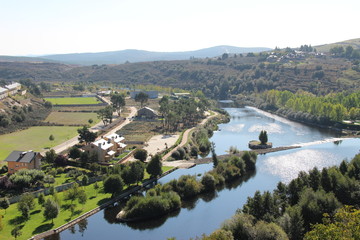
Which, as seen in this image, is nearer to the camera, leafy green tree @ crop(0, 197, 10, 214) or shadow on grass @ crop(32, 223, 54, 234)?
shadow on grass @ crop(32, 223, 54, 234)

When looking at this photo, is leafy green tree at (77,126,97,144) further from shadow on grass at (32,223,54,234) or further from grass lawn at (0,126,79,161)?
shadow on grass at (32,223,54,234)

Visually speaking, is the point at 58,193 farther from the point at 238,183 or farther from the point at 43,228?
the point at 238,183

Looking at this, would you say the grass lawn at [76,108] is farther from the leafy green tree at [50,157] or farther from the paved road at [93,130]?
the leafy green tree at [50,157]

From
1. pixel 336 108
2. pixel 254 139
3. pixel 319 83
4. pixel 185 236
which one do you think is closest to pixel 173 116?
pixel 254 139

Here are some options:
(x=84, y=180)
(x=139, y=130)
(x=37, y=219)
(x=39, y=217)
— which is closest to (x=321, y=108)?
(x=139, y=130)

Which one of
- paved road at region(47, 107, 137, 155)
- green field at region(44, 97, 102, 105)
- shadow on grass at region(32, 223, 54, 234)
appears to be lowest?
green field at region(44, 97, 102, 105)


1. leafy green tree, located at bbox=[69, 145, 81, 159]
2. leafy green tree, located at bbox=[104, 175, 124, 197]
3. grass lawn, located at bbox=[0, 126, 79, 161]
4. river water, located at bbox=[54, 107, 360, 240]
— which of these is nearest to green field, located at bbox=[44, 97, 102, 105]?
grass lawn, located at bbox=[0, 126, 79, 161]
